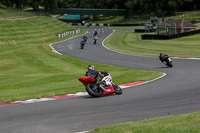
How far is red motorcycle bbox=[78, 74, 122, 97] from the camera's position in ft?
46.8

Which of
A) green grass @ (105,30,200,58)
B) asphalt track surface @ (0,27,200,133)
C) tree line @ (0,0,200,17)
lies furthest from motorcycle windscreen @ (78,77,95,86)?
tree line @ (0,0,200,17)

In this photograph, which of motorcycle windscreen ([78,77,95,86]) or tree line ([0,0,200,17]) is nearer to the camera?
motorcycle windscreen ([78,77,95,86])

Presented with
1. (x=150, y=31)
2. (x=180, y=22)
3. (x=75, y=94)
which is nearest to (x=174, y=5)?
(x=150, y=31)

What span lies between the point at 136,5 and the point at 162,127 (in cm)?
13072

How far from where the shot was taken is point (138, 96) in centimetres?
1406

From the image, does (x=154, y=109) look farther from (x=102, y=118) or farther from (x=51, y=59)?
(x=51, y=59)

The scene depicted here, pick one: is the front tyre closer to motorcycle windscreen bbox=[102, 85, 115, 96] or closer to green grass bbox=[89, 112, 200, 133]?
motorcycle windscreen bbox=[102, 85, 115, 96]

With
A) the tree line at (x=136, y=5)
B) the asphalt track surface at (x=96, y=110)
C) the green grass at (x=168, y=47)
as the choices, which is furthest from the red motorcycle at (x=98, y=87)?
the tree line at (x=136, y=5)

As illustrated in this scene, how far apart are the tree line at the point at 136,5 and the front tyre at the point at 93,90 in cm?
9795

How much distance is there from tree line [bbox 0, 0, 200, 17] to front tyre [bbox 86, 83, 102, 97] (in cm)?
9795

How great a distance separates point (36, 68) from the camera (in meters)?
30.4

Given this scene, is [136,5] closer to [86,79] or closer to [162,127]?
[86,79]

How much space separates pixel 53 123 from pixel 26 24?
2696 inches

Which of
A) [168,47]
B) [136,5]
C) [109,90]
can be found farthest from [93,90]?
[136,5]
